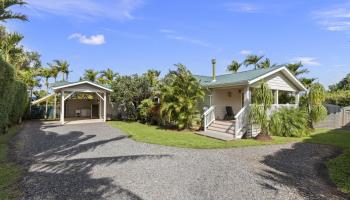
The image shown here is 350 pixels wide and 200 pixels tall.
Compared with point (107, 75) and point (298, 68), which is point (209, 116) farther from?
point (107, 75)

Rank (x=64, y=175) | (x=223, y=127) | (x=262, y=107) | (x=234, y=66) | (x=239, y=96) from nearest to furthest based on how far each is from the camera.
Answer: (x=64, y=175) < (x=262, y=107) < (x=223, y=127) < (x=239, y=96) < (x=234, y=66)

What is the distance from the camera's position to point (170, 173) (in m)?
5.75

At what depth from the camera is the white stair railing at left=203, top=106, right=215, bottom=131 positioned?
13.8 m

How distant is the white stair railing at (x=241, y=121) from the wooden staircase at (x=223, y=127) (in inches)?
15.7

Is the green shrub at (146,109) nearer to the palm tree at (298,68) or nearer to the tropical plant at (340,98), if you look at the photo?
the palm tree at (298,68)

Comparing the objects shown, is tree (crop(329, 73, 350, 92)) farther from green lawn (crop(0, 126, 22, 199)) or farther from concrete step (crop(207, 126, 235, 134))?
green lawn (crop(0, 126, 22, 199))

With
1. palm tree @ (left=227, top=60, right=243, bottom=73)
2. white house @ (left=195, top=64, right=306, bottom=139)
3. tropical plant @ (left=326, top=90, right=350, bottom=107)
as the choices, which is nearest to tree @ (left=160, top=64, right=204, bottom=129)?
white house @ (left=195, top=64, right=306, bottom=139)

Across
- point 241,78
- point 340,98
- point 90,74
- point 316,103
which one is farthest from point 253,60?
point 90,74

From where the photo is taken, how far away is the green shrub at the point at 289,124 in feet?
40.3

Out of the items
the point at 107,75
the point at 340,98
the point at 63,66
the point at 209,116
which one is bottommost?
the point at 209,116

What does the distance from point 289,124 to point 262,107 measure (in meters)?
2.52

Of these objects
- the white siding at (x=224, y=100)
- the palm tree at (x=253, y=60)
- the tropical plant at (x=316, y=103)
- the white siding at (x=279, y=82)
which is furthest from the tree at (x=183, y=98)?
the palm tree at (x=253, y=60)

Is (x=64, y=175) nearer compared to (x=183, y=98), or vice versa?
(x=64, y=175)

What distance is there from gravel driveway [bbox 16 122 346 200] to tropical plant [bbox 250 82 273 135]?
2193 mm
